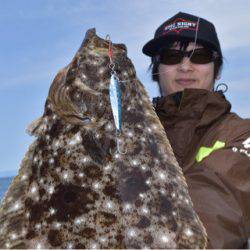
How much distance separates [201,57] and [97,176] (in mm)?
2872

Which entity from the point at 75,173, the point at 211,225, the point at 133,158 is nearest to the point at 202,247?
the point at 211,225

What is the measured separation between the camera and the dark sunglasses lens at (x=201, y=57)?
5713 mm

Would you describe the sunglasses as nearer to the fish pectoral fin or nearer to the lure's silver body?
the lure's silver body

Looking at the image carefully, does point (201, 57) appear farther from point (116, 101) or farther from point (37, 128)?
point (37, 128)

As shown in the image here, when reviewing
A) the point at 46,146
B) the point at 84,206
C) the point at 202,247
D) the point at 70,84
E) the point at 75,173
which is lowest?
the point at 202,247

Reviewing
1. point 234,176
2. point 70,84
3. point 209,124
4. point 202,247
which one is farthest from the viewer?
point 209,124

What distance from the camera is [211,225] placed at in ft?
11.8

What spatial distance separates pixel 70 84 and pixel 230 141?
1.65 m

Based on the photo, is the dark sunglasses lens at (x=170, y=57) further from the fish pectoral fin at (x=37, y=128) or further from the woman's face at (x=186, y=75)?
the fish pectoral fin at (x=37, y=128)

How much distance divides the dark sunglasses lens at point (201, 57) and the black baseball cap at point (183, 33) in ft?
0.28

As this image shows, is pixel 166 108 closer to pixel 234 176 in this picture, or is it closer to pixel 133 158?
pixel 234 176

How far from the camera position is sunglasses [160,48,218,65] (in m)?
5.69

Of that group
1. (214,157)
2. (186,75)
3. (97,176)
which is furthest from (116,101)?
(186,75)

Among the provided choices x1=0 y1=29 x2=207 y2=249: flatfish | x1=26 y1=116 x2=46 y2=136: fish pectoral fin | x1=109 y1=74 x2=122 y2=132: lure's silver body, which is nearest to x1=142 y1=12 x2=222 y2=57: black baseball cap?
x1=0 y1=29 x2=207 y2=249: flatfish
